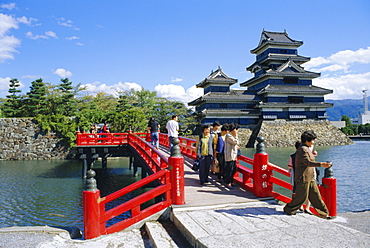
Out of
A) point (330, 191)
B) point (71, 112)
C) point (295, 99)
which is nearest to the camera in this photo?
point (330, 191)

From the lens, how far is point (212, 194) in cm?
638

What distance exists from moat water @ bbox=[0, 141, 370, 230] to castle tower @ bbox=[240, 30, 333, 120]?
17.9 meters

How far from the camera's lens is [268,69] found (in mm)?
42594

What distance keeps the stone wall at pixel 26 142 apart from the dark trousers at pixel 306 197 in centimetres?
2763

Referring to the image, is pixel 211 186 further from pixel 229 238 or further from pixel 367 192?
pixel 367 192

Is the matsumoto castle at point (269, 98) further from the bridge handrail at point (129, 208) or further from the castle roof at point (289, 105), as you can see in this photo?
the bridge handrail at point (129, 208)

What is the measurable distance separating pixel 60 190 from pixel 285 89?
103 feet

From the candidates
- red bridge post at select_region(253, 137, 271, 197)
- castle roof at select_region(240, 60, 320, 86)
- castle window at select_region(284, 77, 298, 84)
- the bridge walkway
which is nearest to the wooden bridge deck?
the bridge walkway

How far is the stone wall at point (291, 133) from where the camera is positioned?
37000mm

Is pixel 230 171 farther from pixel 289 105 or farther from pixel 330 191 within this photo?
pixel 289 105

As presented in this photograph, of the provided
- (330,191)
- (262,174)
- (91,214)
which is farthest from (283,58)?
(91,214)

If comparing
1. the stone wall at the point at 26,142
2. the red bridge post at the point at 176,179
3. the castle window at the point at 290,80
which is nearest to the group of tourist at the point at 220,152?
the red bridge post at the point at 176,179

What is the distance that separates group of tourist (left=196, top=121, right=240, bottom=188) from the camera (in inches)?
275

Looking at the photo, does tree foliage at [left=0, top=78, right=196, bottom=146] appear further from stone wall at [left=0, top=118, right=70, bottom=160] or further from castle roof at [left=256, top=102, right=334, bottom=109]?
castle roof at [left=256, top=102, right=334, bottom=109]
